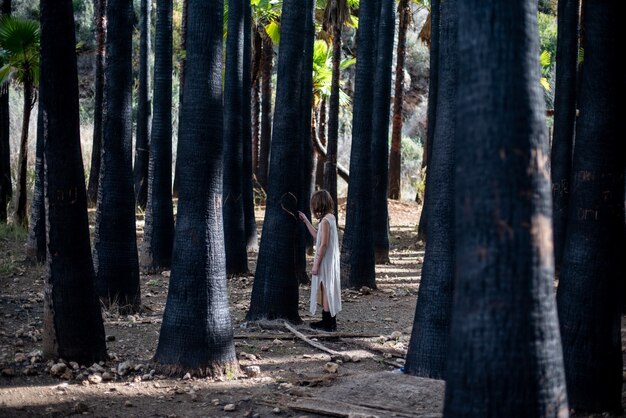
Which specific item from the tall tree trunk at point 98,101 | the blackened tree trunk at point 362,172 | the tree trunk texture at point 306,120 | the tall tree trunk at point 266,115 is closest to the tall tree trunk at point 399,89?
the tall tree trunk at point 266,115

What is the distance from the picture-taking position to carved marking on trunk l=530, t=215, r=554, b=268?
4039 mm

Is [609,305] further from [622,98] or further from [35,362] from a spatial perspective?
[35,362]

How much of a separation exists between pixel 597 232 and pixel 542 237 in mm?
3615

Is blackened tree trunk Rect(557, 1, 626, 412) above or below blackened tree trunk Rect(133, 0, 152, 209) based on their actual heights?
below

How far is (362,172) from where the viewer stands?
1455cm

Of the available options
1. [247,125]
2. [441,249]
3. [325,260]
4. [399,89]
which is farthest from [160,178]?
[399,89]

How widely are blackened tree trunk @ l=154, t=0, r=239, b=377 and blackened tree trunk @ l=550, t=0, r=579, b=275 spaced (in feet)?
30.2

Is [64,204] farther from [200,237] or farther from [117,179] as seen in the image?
[117,179]

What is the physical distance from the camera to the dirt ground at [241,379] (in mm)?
7066

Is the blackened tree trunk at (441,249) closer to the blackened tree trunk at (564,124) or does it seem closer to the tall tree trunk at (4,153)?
the blackened tree trunk at (564,124)

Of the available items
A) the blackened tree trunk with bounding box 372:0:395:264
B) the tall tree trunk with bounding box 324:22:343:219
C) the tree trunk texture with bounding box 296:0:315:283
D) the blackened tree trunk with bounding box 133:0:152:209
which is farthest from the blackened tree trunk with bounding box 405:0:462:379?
the blackened tree trunk with bounding box 133:0:152:209

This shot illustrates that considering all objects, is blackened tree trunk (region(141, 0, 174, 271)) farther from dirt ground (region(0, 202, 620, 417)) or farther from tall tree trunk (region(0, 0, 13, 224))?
tall tree trunk (region(0, 0, 13, 224))

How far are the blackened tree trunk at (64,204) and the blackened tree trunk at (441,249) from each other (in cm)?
343

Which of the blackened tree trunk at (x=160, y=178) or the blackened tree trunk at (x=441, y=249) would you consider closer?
the blackened tree trunk at (x=441, y=249)
